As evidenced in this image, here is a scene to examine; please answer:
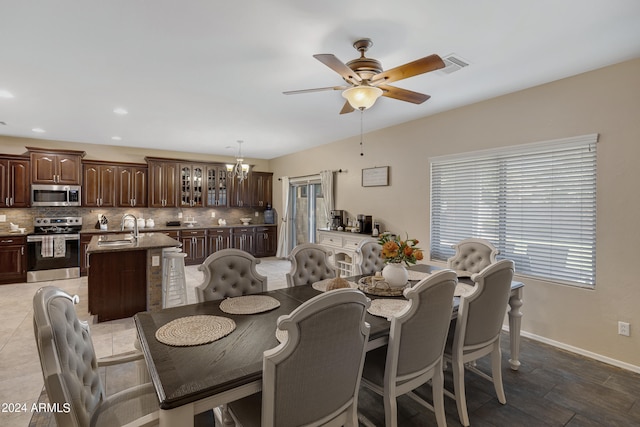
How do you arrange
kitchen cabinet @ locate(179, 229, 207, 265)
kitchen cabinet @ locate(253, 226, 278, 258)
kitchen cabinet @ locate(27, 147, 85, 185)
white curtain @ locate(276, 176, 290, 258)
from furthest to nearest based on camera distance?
1. kitchen cabinet @ locate(253, 226, 278, 258)
2. white curtain @ locate(276, 176, 290, 258)
3. kitchen cabinet @ locate(179, 229, 207, 265)
4. kitchen cabinet @ locate(27, 147, 85, 185)

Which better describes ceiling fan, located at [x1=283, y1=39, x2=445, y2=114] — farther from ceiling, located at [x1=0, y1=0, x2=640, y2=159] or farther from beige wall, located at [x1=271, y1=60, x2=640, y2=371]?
beige wall, located at [x1=271, y1=60, x2=640, y2=371]

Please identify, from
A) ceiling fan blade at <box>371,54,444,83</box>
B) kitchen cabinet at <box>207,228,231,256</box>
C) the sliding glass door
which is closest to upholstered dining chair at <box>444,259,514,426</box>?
ceiling fan blade at <box>371,54,444,83</box>

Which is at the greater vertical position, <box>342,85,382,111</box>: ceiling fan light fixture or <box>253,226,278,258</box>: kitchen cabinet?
<box>342,85,382,111</box>: ceiling fan light fixture

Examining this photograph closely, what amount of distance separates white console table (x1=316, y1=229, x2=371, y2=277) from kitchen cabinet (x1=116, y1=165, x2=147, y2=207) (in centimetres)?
413

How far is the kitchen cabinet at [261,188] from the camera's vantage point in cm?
838

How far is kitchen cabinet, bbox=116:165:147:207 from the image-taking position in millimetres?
6684

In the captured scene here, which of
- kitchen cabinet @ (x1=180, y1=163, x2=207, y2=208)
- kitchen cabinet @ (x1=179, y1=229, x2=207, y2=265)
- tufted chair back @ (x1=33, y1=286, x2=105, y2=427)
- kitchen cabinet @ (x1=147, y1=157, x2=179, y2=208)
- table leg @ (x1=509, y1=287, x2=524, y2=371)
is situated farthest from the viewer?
kitchen cabinet @ (x1=180, y1=163, x2=207, y2=208)

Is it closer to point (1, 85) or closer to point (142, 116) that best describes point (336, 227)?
point (142, 116)

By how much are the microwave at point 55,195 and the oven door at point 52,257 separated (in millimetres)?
686

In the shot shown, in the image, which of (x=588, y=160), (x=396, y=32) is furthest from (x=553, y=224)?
(x=396, y=32)

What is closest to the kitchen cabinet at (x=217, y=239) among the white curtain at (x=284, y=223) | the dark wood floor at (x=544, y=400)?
the white curtain at (x=284, y=223)

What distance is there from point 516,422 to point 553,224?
2.11 m

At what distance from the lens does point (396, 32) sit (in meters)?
2.34

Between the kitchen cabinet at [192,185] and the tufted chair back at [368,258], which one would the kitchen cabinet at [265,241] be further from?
the tufted chair back at [368,258]
